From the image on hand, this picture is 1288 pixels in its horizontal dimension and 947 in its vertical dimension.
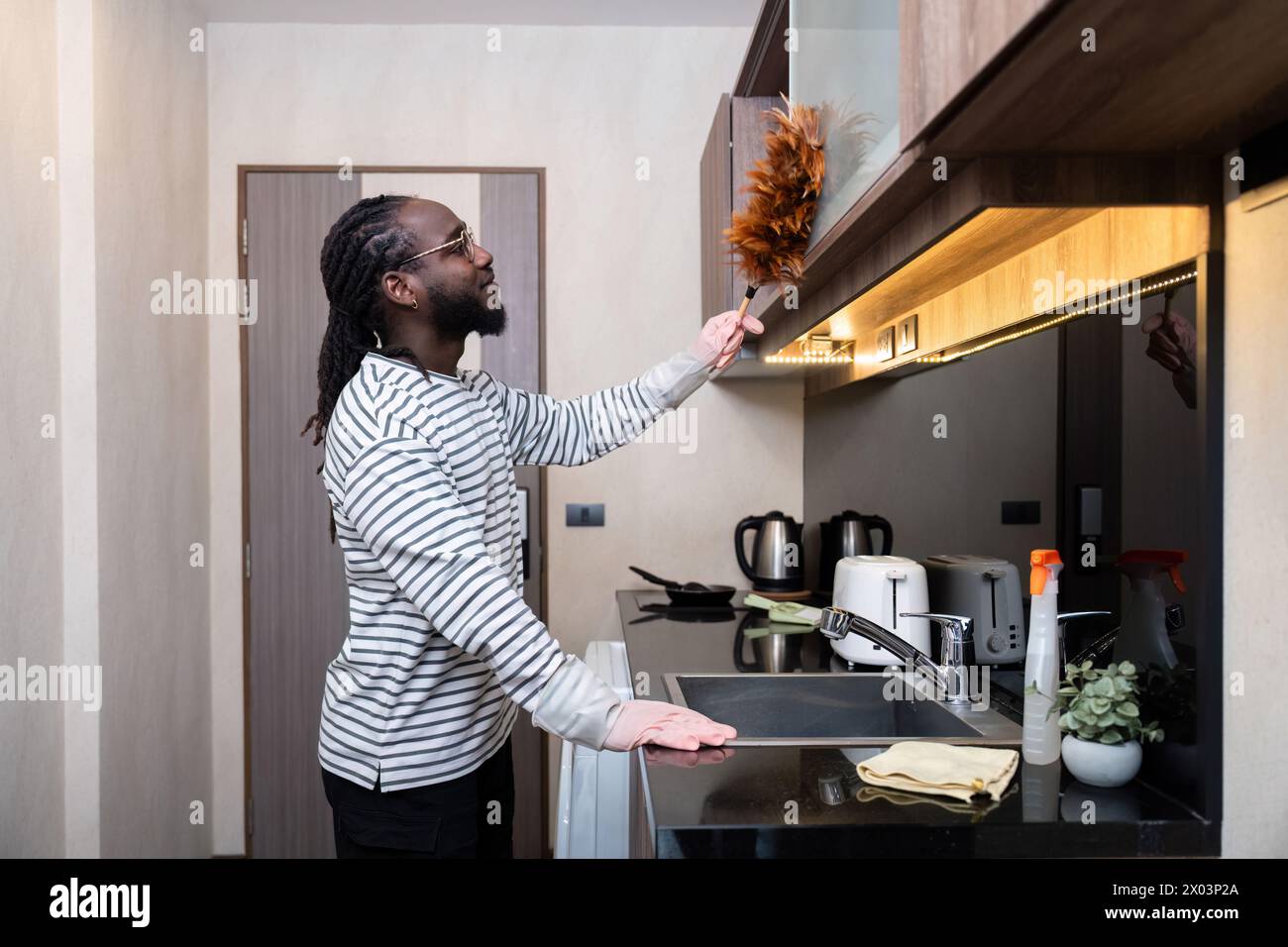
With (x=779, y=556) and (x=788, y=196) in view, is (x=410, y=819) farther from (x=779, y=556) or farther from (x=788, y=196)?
(x=779, y=556)

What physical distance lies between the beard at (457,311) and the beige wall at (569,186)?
4.29ft

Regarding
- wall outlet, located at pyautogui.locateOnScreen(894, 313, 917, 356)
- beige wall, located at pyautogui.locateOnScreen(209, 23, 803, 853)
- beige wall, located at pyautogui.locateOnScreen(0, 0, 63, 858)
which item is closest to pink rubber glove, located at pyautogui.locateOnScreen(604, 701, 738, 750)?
wall outlet, located at pyautogui.locateOnScreen(894, 313, 917, 356)

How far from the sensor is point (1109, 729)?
1.12 meters

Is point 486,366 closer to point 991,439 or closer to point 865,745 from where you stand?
point 991,439

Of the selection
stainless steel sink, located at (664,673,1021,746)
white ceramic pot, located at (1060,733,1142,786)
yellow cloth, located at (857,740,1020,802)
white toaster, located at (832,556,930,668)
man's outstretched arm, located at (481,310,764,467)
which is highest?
man's outstretched arm, located at (481,310,764,467)

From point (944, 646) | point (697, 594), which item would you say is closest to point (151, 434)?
point (697, 594)

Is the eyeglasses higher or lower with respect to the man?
higher

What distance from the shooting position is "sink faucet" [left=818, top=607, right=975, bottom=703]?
152 centimetres

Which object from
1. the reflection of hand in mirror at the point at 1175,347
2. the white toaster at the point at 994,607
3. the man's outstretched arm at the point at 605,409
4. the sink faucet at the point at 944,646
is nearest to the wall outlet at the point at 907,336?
the man's outstretched arm at the point at 605,409

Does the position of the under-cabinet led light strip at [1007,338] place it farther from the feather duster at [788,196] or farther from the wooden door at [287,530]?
the wooden door at [287,530]

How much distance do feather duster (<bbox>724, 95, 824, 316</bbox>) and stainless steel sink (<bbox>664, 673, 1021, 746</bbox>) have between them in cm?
70

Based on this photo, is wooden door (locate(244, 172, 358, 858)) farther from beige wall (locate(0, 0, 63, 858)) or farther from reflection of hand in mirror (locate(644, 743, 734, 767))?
reflection of hand in mirror (locate(644, 743, 734, 767))

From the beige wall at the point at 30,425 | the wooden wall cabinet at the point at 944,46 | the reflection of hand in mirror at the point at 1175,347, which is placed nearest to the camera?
the wooden wall cabinet at the point at 944,46

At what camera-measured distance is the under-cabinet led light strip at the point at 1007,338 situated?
1.14 meters
